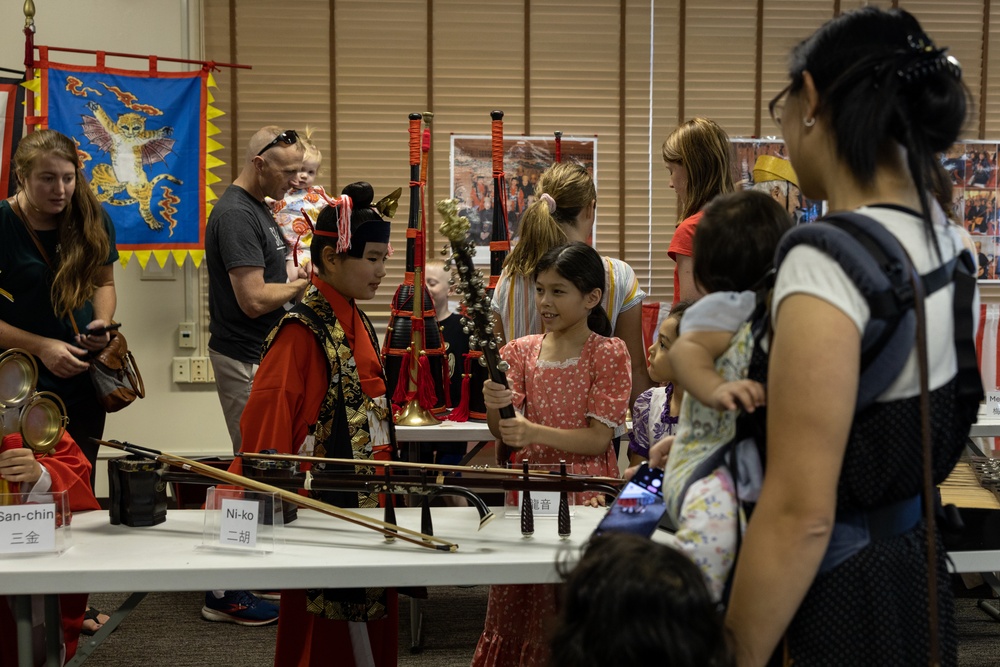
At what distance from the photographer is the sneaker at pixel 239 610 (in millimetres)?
3574

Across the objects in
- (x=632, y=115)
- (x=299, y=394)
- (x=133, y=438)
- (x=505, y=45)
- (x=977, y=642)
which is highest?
(x=505, y=45)

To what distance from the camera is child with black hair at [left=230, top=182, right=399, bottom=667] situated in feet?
7.02

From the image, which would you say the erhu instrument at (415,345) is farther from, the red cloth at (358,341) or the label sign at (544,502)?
the label sign at (544,502)

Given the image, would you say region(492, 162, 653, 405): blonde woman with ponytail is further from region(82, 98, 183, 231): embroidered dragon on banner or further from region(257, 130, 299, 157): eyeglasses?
region(82, 98, 183, 231): embroidered dragon on banner

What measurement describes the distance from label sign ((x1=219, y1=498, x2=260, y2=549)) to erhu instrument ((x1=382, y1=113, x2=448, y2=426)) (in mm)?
1413

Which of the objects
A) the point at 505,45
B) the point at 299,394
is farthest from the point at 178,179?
the point at 299,394

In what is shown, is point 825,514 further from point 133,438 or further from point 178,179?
point 133,438

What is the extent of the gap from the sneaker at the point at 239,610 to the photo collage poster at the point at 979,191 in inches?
159

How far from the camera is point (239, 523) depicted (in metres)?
1.82

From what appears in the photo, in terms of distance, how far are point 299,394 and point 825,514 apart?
4.71ft

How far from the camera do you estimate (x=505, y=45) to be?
4.98 m

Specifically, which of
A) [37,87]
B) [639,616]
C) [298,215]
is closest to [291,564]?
[639,616]

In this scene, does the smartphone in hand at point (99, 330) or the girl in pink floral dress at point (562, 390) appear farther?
the smartphone in hand at point (99, 330)

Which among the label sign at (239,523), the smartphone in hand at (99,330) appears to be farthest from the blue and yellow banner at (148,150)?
the label sign at (239,523)
